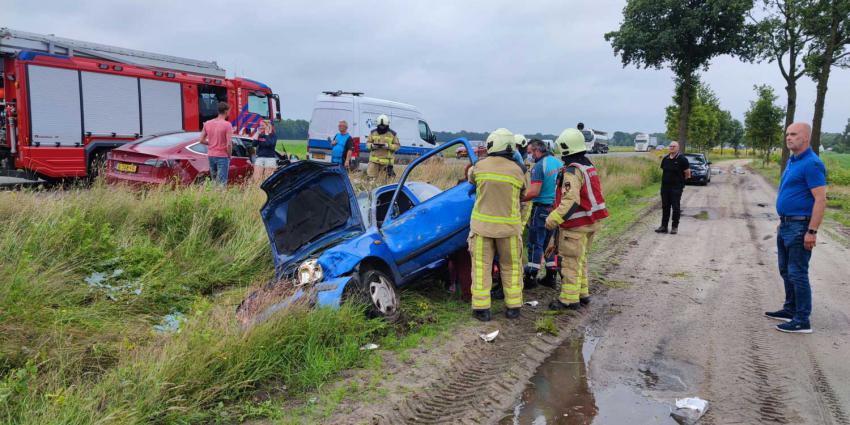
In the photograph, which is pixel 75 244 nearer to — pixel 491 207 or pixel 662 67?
pixel 491 207

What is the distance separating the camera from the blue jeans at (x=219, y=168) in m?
8.46

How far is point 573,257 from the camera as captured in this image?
543cm

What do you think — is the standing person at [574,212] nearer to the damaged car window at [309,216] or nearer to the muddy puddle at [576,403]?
the muddy puddle at [576,403]

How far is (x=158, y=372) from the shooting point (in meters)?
3.19

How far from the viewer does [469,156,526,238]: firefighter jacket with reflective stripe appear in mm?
4895

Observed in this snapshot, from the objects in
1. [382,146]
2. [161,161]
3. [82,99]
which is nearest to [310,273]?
[161,161]

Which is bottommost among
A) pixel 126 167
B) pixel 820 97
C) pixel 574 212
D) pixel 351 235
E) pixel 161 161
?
pixel 351 235

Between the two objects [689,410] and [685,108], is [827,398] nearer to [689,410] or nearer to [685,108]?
[689,410]

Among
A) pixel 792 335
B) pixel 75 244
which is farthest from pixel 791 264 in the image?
pixel 75 244

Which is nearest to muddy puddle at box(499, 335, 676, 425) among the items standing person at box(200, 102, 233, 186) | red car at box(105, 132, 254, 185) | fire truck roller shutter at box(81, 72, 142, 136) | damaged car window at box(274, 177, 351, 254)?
damaged car window at box(274, 177, 351, 254)

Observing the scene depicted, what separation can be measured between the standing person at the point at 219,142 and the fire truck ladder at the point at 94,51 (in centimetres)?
651

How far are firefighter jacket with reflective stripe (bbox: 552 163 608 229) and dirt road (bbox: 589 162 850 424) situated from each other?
3.23 ft

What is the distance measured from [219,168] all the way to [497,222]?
5.31 metres

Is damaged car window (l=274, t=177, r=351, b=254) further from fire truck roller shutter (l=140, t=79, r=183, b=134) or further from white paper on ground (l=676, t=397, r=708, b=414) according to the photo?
fire truck roller shutter (l=140, t=79, r=183, b=134)
